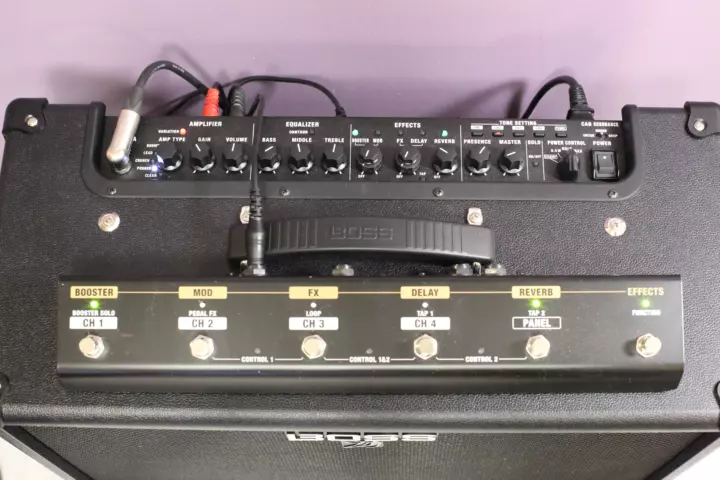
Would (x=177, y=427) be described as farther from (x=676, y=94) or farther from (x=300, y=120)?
(x=676, y=94)

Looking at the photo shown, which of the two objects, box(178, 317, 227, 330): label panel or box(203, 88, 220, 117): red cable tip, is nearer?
box(178, 317, 227, 330): label panel

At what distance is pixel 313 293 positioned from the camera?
0.54 metres

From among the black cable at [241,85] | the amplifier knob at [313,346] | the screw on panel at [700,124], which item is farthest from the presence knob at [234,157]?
the screw on panel at [700,124]

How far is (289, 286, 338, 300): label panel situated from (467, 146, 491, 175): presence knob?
0.70 feet

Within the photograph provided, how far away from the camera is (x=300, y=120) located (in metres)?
0.64

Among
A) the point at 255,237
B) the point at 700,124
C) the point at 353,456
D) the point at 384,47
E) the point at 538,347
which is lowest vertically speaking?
the point at 353,456

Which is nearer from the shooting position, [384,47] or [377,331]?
[377,331]

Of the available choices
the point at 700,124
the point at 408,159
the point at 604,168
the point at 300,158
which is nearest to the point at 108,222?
the point at 300,158

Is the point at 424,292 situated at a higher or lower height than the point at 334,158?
lower

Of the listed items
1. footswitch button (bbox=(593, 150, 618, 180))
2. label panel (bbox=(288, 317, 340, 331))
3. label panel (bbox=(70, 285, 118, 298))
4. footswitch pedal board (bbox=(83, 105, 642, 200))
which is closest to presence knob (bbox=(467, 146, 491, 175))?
footswitch pedal board (bbox=(83, 105, 642, 200))

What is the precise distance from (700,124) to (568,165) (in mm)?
167

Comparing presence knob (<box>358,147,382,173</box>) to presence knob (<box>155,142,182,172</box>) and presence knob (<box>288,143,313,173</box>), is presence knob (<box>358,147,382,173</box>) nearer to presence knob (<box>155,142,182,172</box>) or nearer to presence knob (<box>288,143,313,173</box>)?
presence knob (<box>288,143,313,173</box>)

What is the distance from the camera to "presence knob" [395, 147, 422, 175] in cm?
62

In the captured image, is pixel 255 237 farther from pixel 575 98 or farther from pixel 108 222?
pixel 575 98
